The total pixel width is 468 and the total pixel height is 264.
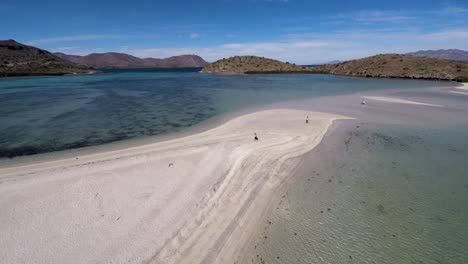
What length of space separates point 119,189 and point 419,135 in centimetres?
2346

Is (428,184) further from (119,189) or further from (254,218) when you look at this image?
(119,189)

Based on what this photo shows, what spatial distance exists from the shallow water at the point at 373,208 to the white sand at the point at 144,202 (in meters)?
1.27

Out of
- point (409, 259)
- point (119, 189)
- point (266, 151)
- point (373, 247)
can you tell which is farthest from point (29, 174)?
point (409, 259)

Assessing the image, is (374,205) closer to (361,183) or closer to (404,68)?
(361,183)

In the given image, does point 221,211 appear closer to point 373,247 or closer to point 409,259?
point 373,247

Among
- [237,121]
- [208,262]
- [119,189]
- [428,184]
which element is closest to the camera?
[208,262]

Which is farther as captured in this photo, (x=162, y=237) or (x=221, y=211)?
(x=221, y=211)

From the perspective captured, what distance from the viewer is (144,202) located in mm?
11094

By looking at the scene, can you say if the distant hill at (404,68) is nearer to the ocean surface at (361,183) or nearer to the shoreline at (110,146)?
the ocean surface at (361,183)

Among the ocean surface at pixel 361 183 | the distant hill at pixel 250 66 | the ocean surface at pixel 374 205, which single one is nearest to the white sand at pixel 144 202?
the ocean surface at pixel 374 205

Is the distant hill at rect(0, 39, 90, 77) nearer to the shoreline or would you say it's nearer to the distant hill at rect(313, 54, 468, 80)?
the shoreline

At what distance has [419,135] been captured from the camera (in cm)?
2141

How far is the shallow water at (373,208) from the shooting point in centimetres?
880

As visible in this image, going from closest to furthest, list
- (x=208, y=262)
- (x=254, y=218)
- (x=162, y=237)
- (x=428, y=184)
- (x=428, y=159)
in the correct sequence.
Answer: (x=208, y=262) < (x=162, y=237) < (x=254, y=218) < (x=428, y=184) < (x=428, y=159)
